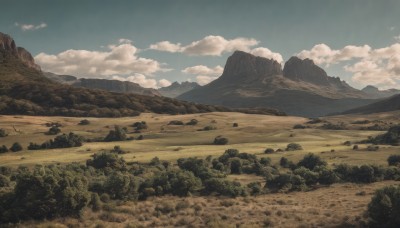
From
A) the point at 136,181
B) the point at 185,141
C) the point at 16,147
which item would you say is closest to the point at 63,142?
the point at 16,147

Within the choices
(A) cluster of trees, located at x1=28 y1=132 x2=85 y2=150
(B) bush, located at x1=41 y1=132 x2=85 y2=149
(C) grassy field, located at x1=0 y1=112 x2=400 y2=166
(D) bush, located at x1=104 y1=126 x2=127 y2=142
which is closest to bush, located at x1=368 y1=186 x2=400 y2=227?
(C) grassy field, located at x1=0 y1=112 x2=400 y2=166

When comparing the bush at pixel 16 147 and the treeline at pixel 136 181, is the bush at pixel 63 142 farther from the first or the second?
the treeline at pixel 136 181

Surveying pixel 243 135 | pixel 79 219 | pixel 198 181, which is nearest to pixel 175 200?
pixel 198 181

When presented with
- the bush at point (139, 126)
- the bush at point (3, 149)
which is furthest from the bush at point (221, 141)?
the bush at point (3, 149)

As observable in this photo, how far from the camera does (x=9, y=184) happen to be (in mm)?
55656

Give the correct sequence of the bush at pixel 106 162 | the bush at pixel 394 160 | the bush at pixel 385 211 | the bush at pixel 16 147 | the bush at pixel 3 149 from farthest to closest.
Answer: the bush at pixel 16 147 < the bush at pixel 3 149 < the bush at pixel 394 160 < the bush at pixel 106 162 < the bush at pixel 385 211

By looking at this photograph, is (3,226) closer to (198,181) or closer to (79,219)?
(79,219)

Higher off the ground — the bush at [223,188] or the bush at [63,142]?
the bush at [63,142]

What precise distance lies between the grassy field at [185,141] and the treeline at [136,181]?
39.1 ft

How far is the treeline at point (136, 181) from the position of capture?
4322 centimetres

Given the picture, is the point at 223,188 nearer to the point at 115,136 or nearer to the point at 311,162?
the point at 311,162

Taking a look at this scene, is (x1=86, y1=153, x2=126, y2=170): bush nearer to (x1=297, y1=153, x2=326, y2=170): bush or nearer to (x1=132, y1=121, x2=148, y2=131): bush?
(x1=297, y1=153, x2=326, y2=170): bush

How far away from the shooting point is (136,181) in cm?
5675

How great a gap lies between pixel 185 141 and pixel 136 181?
238 feet
